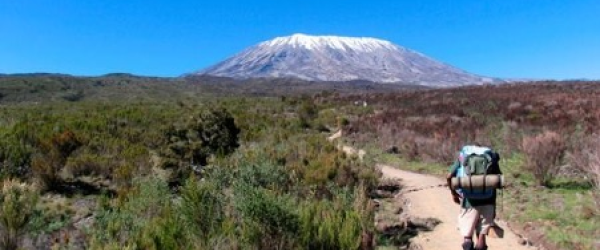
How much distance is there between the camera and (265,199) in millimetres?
5527

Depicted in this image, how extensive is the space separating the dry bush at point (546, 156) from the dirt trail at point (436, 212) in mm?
1716

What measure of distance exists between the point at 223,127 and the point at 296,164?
14.2 ft

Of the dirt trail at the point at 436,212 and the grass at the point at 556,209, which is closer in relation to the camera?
the grass at the point at 556,209

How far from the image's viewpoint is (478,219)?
17.6 feet

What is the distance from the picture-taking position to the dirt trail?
6.90 m

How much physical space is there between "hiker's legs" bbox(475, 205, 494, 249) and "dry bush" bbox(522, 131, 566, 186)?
204 inches

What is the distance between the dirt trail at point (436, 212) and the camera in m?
6.90

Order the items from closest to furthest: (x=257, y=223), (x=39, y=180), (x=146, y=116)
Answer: (x=257, y=223) < (x=39, y=180) < (x=146, y=116)

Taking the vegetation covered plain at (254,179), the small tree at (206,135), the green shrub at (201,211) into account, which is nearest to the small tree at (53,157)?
the vegetation covered plain at (254,179)

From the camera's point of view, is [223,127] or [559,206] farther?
[223,127]

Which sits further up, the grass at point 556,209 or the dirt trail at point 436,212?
the grass at point 556,209

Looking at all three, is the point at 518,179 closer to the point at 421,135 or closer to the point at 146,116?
the point at 421,135

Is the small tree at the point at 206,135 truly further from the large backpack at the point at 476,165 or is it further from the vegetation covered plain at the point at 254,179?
the large backpack at the point at 476,165

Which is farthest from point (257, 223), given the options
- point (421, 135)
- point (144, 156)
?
point (421, 135)
